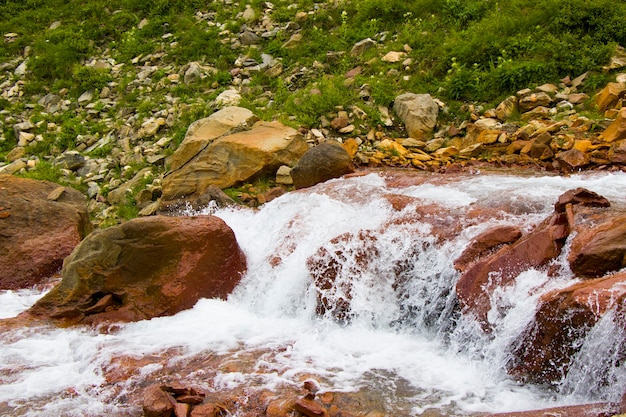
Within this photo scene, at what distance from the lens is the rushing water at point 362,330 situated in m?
4.80

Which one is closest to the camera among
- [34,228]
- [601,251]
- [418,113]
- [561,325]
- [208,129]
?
[561,325]

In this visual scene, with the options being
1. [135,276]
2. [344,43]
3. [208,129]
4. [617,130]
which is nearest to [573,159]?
[617,130]

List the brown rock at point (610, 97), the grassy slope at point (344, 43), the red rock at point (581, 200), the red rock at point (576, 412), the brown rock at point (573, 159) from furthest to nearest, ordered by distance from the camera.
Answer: the grassy slope at point (344, 43), the brown rock at point (610, 97), the brown rock at point (573, 159), the red rock at point (581, 200), the red rock at point (576, 412)

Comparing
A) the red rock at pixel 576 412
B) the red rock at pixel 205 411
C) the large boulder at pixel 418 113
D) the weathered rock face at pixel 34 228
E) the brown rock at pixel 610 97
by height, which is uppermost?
the red rock at pixel 576 412

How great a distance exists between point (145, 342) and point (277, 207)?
315 centimetres

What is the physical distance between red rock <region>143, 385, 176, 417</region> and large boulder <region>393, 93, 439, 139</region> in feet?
23.8

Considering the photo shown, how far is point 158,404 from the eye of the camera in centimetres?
451

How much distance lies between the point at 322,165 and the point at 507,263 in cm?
431

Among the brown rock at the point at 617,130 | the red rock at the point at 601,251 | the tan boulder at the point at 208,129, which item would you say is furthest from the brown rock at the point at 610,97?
the tan boulder at the point at 208,129

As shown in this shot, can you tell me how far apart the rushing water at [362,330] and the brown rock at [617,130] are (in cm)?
110

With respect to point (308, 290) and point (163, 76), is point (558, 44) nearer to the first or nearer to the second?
point (308, 290)

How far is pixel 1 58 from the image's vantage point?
1705 centimetres

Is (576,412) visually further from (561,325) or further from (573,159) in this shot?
(573,159)

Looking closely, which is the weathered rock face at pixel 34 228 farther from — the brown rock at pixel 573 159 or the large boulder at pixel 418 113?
the brown rock at pixel 573 159
